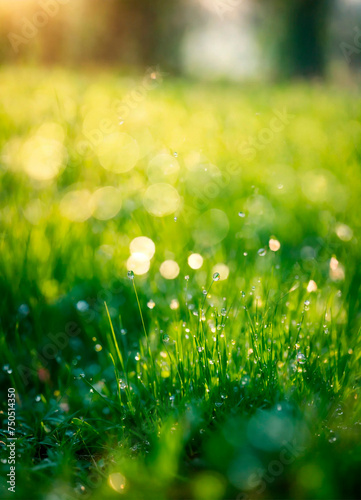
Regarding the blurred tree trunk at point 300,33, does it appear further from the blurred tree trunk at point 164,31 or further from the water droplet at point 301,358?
the water droplet at point 301,358

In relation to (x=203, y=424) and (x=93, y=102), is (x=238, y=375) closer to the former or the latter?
(x=203, y=424)

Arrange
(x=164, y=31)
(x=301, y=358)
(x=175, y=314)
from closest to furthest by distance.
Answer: (x=301, y=358) → (x=175, y=314) → (x=164, y=31)

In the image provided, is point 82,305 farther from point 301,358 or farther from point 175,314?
point 301,358

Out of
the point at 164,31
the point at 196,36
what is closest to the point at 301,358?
the point at 196,36

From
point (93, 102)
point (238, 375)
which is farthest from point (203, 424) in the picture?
point (93, 102)

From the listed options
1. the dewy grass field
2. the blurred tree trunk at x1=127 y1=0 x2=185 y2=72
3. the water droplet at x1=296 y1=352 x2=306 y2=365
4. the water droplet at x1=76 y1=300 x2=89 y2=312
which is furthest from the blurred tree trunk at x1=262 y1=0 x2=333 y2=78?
the water droplet at x1=296 y1=352 x2=306 y2=365

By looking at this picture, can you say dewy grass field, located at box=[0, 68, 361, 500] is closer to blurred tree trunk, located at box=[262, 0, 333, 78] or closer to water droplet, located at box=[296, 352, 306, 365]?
water droplet, located at box=[296, 352, 306, 365]
